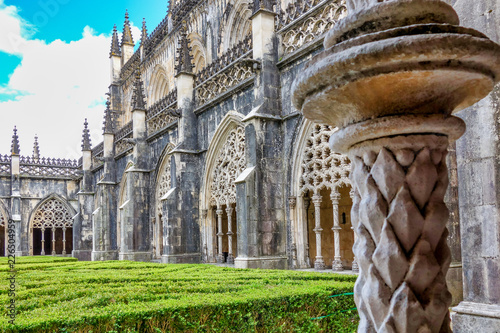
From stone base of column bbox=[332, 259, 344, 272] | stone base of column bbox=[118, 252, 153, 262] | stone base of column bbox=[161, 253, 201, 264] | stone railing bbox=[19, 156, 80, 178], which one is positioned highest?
stone railing bbox=[19, 156, 80, 178]

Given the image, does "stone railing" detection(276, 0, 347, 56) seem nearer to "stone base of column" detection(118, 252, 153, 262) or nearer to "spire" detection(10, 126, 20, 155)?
"stone base of column" detection(118, 252, 153, 262)

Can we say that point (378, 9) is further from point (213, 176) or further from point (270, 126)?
point (213, 176)

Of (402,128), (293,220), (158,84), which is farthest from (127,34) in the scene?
(402,128)

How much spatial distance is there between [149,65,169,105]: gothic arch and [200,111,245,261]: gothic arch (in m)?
11.4

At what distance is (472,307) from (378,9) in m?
3.68

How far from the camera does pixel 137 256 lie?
17.8m

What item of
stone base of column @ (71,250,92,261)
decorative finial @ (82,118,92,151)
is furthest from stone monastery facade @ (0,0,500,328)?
decorative finial @ (82,118,92,151)

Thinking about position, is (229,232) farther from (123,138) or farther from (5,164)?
(5,164)

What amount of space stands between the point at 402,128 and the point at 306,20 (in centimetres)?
840

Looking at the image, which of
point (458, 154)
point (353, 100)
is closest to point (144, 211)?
point (458, 154)

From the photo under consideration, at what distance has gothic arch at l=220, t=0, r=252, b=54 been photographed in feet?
55.2

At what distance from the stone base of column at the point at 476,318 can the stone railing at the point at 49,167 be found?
29.2 m

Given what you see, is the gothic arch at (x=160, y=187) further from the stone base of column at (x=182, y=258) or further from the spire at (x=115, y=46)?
the spire at (x=115, y=46)

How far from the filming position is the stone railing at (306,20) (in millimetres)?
9039
